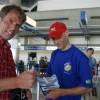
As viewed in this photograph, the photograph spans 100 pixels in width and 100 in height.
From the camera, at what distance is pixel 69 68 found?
199cm

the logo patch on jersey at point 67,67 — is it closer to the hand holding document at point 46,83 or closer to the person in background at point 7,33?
the hand holding document at point 46,83

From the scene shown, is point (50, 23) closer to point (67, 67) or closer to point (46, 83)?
point (67, 67)

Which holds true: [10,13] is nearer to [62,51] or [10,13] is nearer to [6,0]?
[62,51]

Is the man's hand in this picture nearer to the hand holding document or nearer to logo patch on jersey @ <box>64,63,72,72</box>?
the hand holding document

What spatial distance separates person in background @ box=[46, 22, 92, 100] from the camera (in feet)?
6.28

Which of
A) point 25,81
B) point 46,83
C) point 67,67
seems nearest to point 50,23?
point 67,67

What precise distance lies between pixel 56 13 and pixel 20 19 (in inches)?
374

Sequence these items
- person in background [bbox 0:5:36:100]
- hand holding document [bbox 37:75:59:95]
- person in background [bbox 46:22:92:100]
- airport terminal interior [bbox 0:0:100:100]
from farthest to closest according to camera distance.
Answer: airport terminal interior [bbox 0:0:100:100], person in background [bbox 46:22:92:100], hand holding document [bbox 37:75:59:95], person in background [bbox 0:5:36:100]

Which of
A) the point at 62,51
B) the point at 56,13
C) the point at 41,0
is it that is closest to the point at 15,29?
the point at 62,51

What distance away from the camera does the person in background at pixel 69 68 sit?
6.28 ft

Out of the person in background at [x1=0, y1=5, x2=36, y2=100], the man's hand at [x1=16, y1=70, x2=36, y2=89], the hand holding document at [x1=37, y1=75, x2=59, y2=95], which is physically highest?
the person in background at [x1=0, y1=5, x2=36, y2=100]

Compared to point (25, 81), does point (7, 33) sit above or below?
above

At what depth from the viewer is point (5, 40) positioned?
164 centimetres

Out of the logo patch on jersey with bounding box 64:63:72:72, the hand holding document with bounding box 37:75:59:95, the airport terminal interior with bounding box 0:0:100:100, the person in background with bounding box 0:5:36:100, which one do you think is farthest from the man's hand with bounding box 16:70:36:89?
the airport terminal interior with bounding box 0:0:100:100
